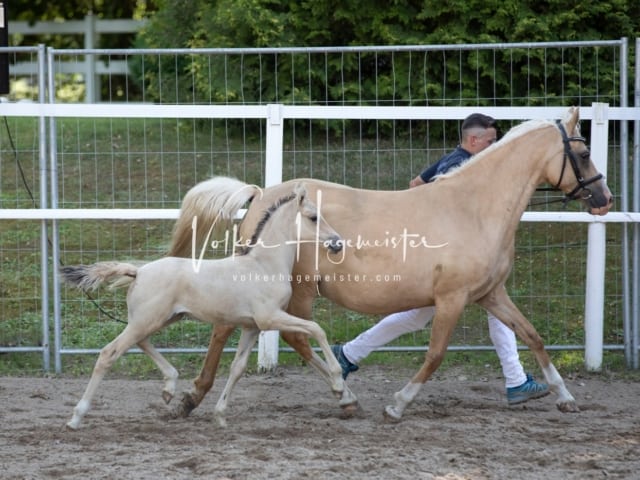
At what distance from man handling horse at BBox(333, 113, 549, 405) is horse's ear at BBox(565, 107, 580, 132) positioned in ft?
1.97

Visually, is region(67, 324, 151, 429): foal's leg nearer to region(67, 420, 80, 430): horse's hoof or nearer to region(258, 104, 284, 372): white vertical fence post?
region(67, 420, 80, 430): horse's hoof

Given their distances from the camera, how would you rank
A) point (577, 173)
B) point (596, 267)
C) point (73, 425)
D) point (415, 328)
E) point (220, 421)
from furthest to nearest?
point (596, 267) < point (415, 328) < point (577, 173) < point (220, 421) < point (73, 425)

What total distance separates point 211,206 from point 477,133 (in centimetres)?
190

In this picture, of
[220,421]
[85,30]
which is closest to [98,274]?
[220,421]

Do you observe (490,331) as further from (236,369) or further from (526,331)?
(236,369)

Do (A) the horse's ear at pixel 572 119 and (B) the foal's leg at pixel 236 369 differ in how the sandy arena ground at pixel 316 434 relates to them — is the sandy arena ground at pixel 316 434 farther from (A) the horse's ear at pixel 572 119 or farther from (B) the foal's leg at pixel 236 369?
(A) the horse's ear at pixel 572 119

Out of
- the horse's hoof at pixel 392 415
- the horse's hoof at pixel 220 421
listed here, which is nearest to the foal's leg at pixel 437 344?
the horse's hoof at pixel 392 415

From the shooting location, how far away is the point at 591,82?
10531mm

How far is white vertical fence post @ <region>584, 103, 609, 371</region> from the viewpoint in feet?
24.8

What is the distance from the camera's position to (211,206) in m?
6.48

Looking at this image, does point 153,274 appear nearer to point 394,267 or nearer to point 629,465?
point 394,267

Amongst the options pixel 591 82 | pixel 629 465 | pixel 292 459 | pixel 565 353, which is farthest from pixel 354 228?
pixel 591 82

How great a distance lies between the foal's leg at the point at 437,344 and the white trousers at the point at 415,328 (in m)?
0.54

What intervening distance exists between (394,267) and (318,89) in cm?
547
